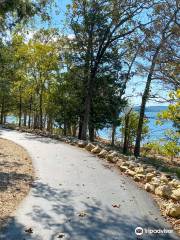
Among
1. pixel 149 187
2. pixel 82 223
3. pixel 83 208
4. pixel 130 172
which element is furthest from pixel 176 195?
pixel 130 172

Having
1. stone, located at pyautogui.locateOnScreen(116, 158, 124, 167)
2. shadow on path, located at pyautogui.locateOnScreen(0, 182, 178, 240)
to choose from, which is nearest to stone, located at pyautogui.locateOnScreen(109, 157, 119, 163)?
stone, located at pyautogui.locateOnScreen(116, 158, 124, 167)

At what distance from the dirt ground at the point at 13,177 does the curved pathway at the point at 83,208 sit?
0.24 meters

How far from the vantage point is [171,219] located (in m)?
8.54

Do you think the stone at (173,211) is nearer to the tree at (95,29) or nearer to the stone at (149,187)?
the stone at (149,187)

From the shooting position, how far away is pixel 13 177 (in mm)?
12148

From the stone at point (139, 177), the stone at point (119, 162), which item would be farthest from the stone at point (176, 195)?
the stone at point (119, 162)

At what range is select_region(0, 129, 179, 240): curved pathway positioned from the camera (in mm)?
7398

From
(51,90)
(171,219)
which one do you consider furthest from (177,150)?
(171,219)

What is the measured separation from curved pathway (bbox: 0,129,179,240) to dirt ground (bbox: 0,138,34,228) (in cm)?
24

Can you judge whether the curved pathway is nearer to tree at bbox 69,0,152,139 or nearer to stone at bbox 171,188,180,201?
stone at bbox 171,188,180,201

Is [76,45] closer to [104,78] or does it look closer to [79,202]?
[104,78]

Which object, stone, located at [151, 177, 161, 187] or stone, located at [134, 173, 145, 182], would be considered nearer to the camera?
stone, located at [151, 177, 161, 187]

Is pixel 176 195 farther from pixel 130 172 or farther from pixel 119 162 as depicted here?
pixel 119 162

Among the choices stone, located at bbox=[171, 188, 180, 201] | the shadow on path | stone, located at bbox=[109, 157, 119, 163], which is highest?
stone, located at bbox=[109, 157, 119, 163]
